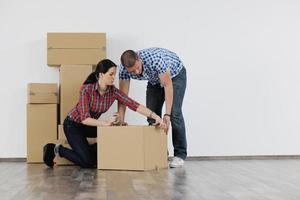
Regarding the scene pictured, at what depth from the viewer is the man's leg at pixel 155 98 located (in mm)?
4094

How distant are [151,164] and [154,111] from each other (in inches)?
20.4

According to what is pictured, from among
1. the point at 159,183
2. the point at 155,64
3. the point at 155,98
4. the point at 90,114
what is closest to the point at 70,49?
the point at 90,114

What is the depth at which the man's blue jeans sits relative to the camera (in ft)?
13.1

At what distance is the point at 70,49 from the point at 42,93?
1.34 feet

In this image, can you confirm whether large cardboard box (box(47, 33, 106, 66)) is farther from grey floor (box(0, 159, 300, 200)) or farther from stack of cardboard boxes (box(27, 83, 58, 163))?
grey floor (box(0, 159, 300, 200))

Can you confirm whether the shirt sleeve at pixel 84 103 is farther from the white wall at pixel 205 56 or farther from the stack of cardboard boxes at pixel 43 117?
the white wall at pixel 205 56

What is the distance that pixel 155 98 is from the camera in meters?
4.12

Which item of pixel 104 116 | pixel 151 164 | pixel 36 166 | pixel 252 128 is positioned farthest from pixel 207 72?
pixel 36 166

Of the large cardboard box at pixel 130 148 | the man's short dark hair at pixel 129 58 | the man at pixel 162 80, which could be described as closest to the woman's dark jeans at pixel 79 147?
the large cardboard box at pixel 130 148

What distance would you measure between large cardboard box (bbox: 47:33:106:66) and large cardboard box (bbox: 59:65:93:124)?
0.22 feet

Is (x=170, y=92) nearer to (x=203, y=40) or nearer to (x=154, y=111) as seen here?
(x=154, y=111)

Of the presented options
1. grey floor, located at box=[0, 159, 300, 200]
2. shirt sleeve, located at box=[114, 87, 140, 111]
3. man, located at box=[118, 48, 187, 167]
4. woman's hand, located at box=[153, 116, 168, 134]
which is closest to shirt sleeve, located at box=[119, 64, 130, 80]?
man, located at box=[118, 48, 187, 167]

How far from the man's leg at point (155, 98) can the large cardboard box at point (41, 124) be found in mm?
803

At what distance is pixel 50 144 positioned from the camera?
13.6 feet
